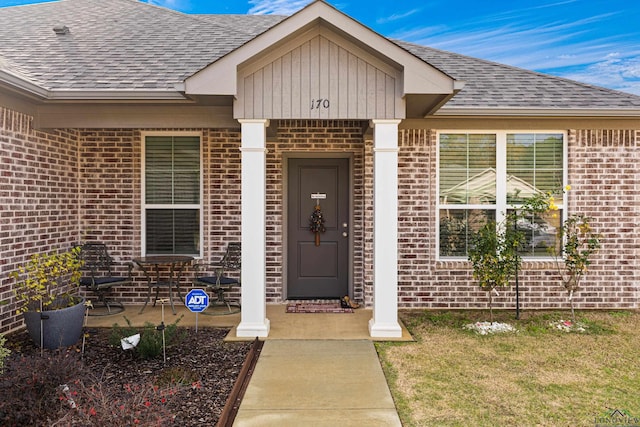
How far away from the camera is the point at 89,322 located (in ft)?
19.8

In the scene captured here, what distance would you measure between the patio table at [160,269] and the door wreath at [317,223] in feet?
6.18

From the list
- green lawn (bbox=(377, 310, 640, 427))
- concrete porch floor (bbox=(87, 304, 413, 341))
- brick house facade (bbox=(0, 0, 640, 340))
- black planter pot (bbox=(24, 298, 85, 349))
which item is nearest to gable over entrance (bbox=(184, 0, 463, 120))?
brick house facade (bbox=(0, 0, 640, 340))

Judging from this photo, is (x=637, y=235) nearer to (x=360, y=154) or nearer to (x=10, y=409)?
(x=360, y=154)

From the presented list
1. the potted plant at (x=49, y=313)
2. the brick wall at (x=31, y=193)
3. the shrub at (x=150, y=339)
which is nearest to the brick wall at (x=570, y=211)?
the shrub at (x=150, y=339)

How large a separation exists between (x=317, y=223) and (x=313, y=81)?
8.49ft

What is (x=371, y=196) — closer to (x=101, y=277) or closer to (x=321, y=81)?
(x=321, y=81)

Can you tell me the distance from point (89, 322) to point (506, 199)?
19.7 feet

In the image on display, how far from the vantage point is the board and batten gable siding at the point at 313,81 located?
17.1 ft

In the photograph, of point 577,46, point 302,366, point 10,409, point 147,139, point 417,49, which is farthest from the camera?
point 577,46

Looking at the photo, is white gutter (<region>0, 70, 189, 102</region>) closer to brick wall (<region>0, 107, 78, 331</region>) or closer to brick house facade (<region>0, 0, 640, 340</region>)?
brick wall (<region>0, 107, 78, 331</region>)

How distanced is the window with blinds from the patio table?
262 mm

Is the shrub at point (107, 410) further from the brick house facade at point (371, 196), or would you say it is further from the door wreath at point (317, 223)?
the door wreath at point (317, 223)

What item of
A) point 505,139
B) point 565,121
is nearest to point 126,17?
point 505,139

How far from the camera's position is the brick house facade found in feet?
21.6
